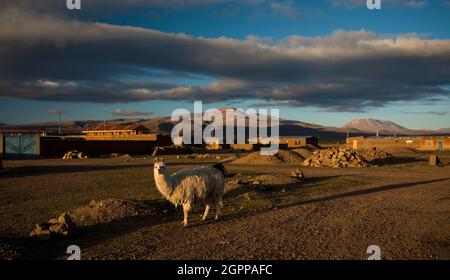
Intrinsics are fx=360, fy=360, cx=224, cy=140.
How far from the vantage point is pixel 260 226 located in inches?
399

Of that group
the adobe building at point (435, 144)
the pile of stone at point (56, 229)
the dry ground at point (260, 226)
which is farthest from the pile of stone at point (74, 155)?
the adobe building at point (435, 144)

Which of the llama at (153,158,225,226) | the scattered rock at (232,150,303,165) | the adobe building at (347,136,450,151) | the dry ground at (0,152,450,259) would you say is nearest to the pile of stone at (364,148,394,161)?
the scattered rock at (232,150,303,165)

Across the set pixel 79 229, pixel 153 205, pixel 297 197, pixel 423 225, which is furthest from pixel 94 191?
pixel 423 225

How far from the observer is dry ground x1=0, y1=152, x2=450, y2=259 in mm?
7793

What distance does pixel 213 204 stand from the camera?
11398mm

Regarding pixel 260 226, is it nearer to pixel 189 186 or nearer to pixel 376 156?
pixel 189 186

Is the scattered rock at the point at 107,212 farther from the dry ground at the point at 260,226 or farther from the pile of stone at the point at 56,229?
the pile of stone at the point at 56,229

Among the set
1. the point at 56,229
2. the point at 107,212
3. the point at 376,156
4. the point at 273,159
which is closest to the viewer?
the point at 56,229

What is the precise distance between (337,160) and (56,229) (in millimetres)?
30160

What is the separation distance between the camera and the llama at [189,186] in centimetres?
1045

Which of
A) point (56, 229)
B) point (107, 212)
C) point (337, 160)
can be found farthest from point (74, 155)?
point (56, 229)
